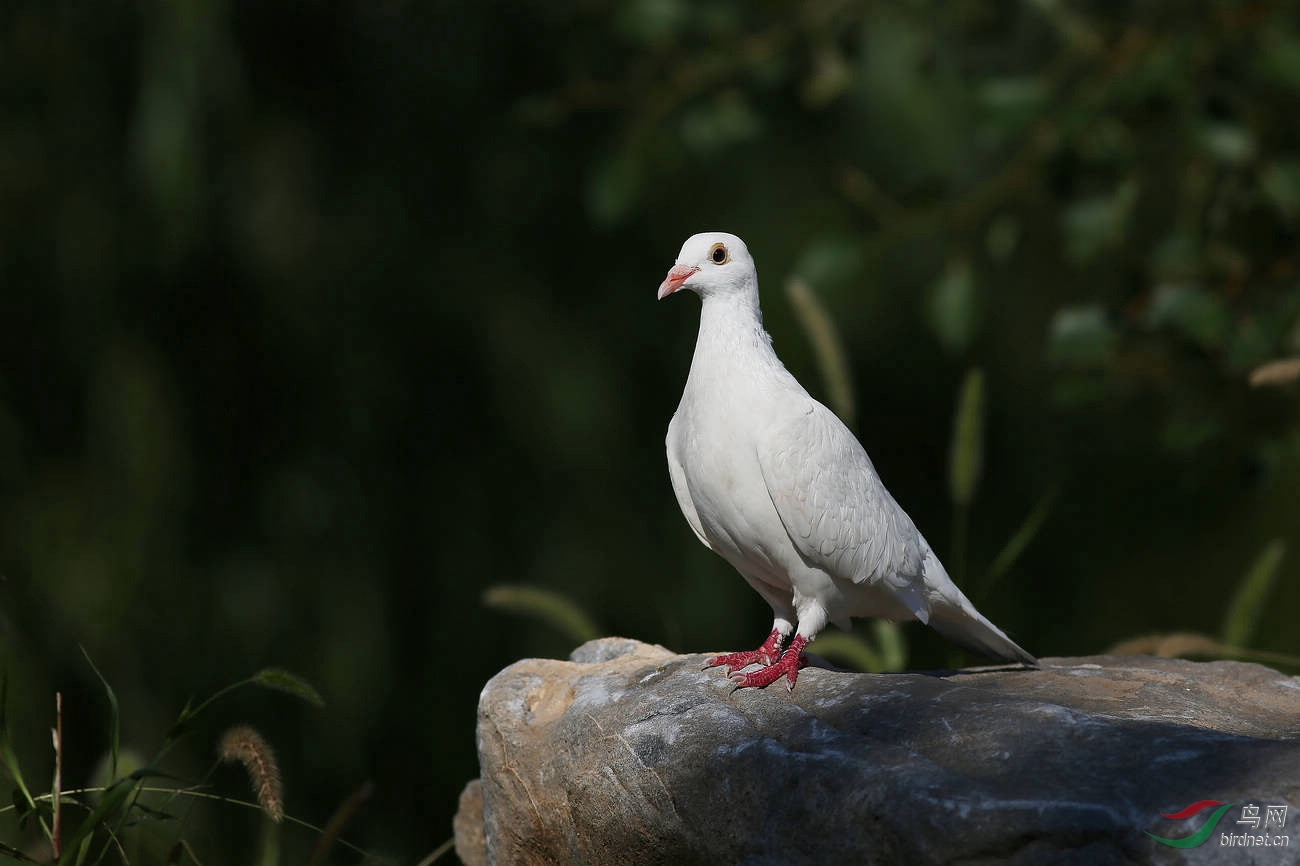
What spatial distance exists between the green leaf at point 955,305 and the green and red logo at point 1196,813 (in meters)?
1.79

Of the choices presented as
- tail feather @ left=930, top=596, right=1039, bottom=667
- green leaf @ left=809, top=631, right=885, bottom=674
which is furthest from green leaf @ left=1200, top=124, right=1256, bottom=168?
green leaf @ left=809, top=631, right=885, bottom=674

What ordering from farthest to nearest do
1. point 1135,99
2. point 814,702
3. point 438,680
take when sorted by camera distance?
1. point 438,680
2. point 1135,99
3. point 814,702

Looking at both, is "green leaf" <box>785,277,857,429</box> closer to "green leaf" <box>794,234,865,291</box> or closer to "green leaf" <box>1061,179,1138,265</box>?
"green leaf" <box>794,234,865,291</box>

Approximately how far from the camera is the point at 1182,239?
3553 millimetres

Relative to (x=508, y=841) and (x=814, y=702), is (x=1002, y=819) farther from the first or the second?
(x=508, y=841)

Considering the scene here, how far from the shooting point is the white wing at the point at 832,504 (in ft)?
10.3

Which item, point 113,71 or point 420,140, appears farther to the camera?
point 420,140

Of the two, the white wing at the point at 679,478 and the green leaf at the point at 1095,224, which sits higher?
the green leaf at the point at 1095,224

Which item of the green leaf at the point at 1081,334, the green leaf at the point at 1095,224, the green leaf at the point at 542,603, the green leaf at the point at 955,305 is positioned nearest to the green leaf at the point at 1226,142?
the green leaf at the point at 1095,224

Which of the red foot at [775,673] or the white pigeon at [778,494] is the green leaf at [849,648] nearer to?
the white pigeon at [778,494]

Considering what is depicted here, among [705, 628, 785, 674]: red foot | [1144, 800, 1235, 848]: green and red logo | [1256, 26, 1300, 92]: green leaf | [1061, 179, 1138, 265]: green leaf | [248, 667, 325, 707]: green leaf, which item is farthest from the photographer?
[1061, 179, 1138, 265]: green leaf

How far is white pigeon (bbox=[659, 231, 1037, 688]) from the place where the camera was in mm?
3170

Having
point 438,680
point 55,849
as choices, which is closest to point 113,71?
point 438,680

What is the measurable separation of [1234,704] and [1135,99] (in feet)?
5.07
